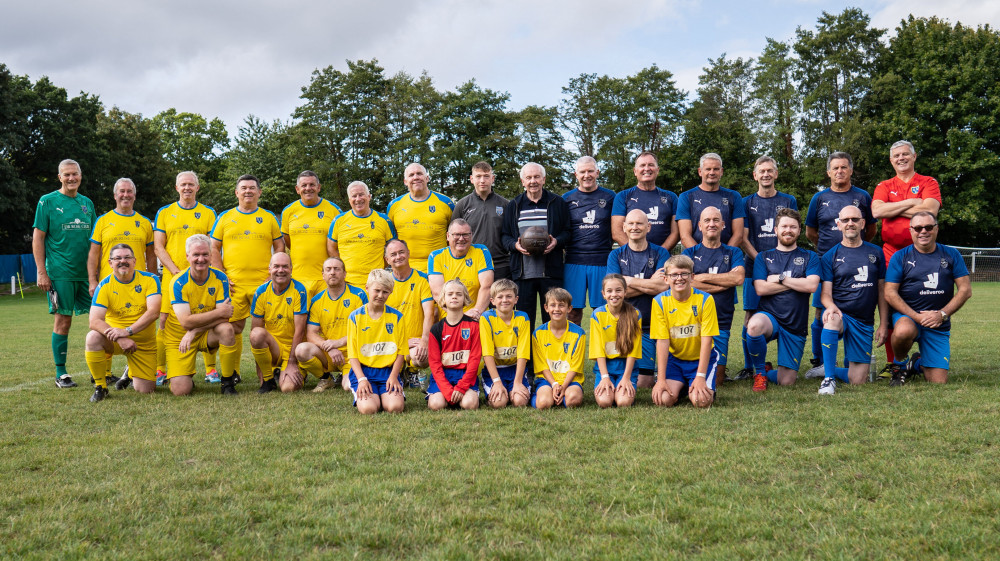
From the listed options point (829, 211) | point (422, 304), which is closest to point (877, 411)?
point (829, 211)

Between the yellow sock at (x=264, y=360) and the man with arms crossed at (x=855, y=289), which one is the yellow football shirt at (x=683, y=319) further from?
the yellow sock at (x=264, y=360)

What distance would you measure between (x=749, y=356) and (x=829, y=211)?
1.65 meters

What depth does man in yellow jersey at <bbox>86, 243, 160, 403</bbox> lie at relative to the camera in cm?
592

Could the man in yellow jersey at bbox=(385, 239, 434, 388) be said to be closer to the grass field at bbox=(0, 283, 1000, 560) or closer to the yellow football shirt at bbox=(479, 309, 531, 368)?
the yellow football shirt at bbox=(479, 309, 531, 368)

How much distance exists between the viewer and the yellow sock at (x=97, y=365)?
5.86 meters

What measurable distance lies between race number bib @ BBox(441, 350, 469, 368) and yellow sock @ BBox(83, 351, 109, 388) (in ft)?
10.1

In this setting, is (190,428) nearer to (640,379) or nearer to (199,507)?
(199,507)

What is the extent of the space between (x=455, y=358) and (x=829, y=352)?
121 inches

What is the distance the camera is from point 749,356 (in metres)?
6.25

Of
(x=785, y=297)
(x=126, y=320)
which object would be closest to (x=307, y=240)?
(x=126, y=320)

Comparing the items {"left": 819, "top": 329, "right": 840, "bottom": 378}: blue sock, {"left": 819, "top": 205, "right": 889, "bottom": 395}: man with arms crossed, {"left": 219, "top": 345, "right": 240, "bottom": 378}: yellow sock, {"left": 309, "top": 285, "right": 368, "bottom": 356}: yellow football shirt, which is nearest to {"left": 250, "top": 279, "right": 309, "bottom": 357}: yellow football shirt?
{"left": 309, "top": 285, "right": 368, "bottom": 356}: yellow football shirt

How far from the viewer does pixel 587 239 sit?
6.41 meters

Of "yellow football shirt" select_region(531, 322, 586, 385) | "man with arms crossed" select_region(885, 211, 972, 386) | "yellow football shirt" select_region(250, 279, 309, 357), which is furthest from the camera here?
"yellow football shirt" select_region(250, 279, 309, 357)

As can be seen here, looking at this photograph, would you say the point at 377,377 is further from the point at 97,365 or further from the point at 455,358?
the point at 97,365
